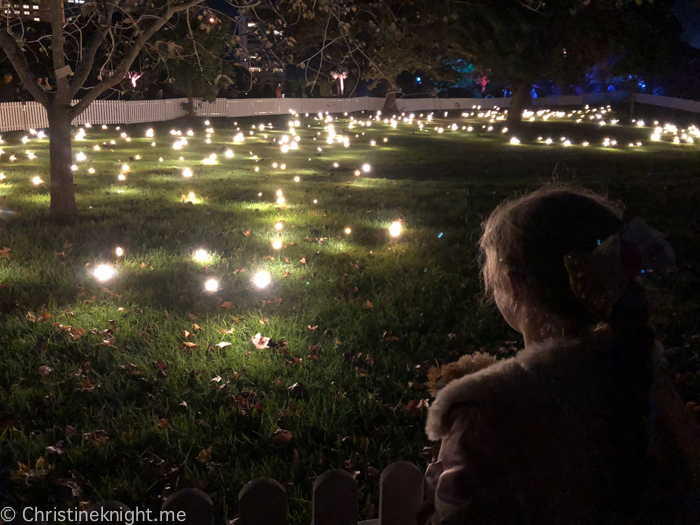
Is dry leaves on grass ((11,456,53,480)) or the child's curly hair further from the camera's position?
dry leaves on grass ((11,456,53,480))

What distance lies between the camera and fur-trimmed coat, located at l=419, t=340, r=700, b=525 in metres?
1.38

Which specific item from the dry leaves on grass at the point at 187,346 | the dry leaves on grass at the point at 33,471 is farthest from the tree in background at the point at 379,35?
the dry leaves on grass at the point at 33,471

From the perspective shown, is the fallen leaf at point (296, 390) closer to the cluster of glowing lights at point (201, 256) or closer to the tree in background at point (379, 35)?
the cluster of glowing lights at point (201, 256)

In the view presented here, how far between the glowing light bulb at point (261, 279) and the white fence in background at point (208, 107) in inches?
216

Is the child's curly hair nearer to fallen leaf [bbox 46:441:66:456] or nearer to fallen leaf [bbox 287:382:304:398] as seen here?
fallen leaf [bbox 287:382:304:398]

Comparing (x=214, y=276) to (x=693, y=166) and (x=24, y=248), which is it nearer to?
(x=24, y=248)

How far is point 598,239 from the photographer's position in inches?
58.6

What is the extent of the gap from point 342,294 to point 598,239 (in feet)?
14.2

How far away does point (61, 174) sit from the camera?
8047 mm

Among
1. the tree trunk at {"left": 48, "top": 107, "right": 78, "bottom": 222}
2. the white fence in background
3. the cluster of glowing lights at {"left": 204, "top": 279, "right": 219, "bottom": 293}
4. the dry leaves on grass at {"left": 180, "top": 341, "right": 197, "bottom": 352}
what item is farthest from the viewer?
the white fence in background

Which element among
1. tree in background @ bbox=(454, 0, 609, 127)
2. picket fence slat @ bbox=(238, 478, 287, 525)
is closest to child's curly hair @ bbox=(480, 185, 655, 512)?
picket fence slat @ bbox=(238, 478, 287, 525)

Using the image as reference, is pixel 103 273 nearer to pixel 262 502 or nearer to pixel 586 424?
pixel 262 502

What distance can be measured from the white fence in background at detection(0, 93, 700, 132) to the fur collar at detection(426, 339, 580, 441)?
8910 millimetres

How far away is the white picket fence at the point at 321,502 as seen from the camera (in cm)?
183
